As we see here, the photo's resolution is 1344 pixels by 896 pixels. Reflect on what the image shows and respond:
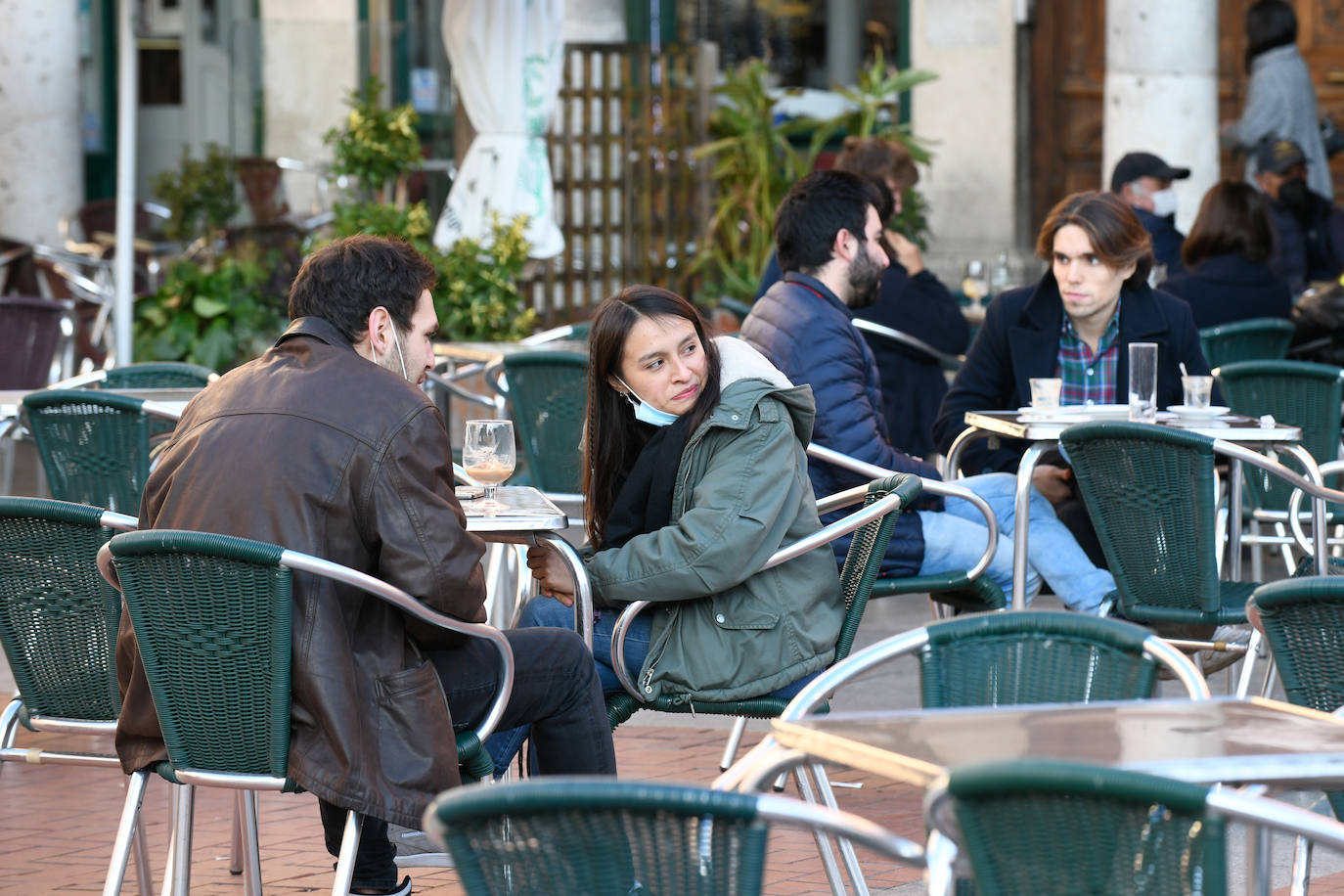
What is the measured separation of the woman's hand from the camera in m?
3.96

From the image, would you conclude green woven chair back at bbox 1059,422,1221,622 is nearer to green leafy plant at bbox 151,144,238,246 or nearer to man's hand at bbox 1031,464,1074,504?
man's hand at bbox 1031,464,1074,504

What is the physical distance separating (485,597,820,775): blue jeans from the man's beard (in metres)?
1.57

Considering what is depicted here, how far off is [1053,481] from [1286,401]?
1.05 m

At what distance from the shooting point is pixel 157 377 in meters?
6.51

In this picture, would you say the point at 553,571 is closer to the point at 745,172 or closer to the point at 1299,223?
the point at 1299,223

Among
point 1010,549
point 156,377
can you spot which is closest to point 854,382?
point 1010,549

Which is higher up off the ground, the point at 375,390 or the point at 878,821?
the point at 375,390

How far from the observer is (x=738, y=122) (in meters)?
11.6

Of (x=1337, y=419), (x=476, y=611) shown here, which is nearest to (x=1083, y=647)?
(x=476, y=611)

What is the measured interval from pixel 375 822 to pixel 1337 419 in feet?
11.6

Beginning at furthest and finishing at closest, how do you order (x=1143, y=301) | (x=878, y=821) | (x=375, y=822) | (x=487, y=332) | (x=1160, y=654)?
(x=487, y=332), (x=1143, y=301), (x=878, y=821), (x=375, y=822), (x=1160, y=654)

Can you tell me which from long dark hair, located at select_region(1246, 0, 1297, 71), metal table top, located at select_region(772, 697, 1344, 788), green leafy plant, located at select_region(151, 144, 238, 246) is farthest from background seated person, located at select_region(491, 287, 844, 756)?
long dark hair, located at select_region(1246, 0, 1297, 71)

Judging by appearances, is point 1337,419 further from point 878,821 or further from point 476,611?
point 476,611

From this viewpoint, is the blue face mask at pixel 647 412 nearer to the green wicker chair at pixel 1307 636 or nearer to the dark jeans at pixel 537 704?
the dark jeans at pixel 537 704
